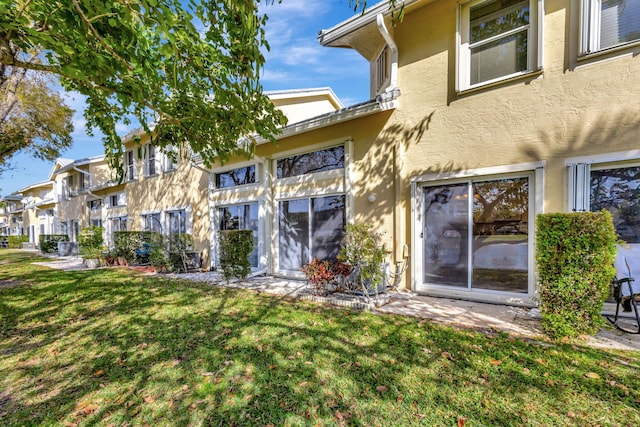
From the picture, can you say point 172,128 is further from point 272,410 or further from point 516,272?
point 516,272

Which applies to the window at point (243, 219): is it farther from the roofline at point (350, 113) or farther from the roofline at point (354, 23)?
the roofline at point (354, 23)

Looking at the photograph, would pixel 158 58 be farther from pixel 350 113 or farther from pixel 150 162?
pixel 150 162

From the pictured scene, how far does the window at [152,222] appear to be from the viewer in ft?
50.1

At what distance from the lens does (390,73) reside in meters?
7.56

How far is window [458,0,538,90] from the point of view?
18.9 feet

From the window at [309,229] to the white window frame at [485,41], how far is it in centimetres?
412

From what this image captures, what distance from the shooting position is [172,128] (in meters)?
6.33

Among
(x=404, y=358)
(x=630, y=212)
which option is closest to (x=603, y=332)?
(x=630, y=212)

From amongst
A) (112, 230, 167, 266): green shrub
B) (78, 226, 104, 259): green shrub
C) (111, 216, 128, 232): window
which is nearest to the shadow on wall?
(112, 230, 167, 266): green shrub

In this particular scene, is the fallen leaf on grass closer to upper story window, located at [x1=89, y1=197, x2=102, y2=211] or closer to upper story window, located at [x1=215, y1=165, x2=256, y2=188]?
upper story window, located at [x1=215, y1=165, x2=256, y2=188]

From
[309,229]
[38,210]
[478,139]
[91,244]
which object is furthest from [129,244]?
[38,210]

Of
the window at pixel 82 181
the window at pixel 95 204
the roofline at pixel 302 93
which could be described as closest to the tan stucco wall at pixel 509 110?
the roofline at pixel 302 93

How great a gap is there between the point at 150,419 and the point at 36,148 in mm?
18281

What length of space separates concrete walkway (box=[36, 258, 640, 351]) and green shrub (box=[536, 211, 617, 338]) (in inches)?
13.5
